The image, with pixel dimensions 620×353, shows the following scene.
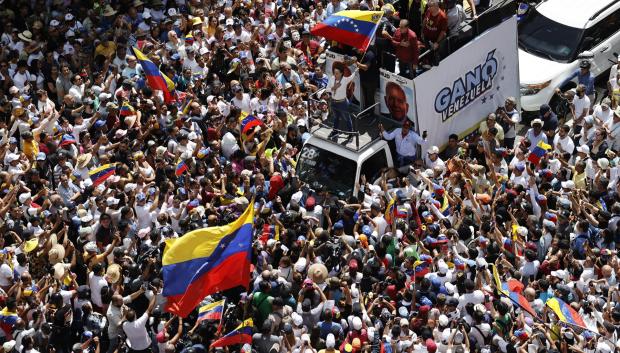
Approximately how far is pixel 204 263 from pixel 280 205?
2833 mm

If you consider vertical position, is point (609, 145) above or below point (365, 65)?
below

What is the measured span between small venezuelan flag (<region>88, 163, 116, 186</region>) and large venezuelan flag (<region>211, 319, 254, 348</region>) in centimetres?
435

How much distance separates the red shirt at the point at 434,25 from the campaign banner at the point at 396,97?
98cm

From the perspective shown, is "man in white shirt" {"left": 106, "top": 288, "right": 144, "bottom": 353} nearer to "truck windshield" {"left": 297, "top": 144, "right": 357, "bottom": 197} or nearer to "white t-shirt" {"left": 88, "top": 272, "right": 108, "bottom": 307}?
"white t-shirt" {"left": 88, "top": 272, "right": 108, "bottom": 307}

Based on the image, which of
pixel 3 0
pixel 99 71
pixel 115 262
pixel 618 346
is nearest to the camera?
pixel 618 346

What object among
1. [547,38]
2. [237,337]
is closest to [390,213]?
[237,337]

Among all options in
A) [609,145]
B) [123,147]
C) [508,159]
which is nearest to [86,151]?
[123,147]

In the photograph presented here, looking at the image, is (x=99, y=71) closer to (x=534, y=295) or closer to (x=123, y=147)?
(x=123, y=147)

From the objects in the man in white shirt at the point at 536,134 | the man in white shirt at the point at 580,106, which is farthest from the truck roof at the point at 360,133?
the man in white shirt at the point at 580,106

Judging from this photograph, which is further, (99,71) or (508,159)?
(99,71)

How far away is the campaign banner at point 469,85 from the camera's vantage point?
705 inches

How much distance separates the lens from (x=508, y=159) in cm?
1873

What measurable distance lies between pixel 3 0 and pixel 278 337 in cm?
1157

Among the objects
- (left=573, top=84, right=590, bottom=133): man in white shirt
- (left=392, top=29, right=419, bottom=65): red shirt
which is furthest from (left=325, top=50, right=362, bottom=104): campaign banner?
(left=573, top=84, right=590, bottom=133): man in white shirt
